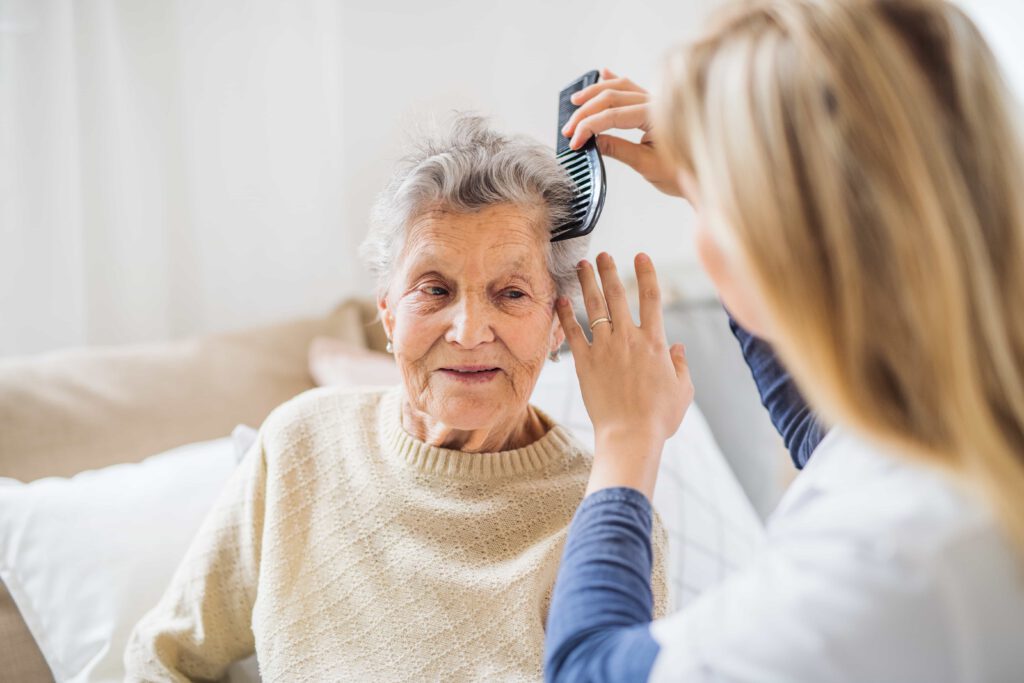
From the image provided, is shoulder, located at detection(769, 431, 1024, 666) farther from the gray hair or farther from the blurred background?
the blurred background

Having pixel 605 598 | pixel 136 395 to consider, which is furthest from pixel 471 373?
pixel 136 395

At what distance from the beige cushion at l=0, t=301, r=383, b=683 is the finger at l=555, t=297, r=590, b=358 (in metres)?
0.92

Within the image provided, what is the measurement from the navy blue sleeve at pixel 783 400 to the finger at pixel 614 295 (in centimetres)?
24

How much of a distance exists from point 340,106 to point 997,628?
202 centimetres

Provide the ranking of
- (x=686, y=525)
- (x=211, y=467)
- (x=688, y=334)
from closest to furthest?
(x=211, y=467)
(x=686, y=525)
(x=688, y=334)

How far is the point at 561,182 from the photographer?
134 cm

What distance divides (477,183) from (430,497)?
0.49 m

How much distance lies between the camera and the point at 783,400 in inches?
50.8

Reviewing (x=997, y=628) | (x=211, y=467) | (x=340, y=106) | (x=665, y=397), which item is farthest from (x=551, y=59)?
(x=997, y=628)

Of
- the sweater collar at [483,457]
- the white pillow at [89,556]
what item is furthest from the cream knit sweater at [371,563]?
the white pillow at [89,556]

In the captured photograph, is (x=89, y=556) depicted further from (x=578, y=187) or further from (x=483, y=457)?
(x=578, y=187)

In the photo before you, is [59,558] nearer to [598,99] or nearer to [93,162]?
[93,162]

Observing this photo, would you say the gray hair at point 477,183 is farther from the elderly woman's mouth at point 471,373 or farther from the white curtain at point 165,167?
the white curtain at point 165,167

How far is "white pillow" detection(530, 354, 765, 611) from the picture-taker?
1800 mm
